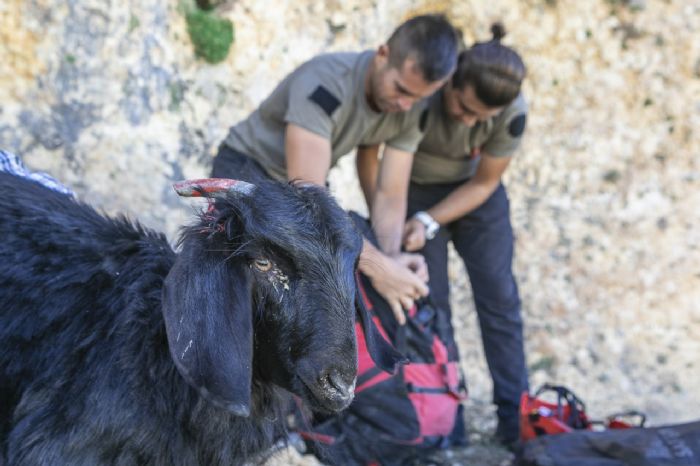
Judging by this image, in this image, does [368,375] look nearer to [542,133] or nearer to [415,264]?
[415,264]

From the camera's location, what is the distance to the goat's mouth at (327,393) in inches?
92.3

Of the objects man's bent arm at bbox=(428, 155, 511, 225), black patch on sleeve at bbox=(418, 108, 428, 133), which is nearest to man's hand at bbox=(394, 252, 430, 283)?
man's bent arm at bbox=(428, 155, 511, 225)

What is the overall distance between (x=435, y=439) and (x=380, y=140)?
1608 millimetres

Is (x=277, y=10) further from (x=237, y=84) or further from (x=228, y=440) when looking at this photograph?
(x=228, y=440)

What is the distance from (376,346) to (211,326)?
0.78m

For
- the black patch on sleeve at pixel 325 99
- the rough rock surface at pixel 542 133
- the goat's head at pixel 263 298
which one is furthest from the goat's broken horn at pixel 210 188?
the rough rock surface at pixel 542 133

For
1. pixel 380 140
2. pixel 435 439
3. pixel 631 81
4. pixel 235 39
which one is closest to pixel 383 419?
pixel 435 439

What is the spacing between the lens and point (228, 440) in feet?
8.54

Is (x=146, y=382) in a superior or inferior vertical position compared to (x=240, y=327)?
inferior

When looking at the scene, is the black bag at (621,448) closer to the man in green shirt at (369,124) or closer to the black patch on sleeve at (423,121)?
the man in green shirt at (369,124)

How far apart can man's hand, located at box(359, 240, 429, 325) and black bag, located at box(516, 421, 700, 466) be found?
37.0 inches

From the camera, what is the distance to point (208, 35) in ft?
21.8

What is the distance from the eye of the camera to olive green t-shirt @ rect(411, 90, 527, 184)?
4551 millimetres

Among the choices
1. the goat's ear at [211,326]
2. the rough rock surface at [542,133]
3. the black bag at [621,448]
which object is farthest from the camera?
the rough rock surface at [542,133]
